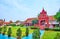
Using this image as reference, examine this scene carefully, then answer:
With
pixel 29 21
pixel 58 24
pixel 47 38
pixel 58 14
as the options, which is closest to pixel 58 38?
pixel 47 38

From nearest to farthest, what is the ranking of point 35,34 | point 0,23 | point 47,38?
point 35,34
point 47,38
point 0,23

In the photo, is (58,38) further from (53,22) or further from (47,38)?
(53,22)

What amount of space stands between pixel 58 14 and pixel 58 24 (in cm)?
221

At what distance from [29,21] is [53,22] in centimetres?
469

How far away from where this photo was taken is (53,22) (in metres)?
27.0

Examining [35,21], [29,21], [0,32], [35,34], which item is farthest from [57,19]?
[35,34]

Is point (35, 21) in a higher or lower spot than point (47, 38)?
higher

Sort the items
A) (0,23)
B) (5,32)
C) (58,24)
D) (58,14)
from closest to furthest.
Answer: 1. (5,32)
2. (58,14)
3. (58,24)
4. (0,23)

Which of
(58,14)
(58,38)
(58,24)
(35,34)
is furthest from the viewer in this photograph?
(58,24)

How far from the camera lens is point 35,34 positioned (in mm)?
10047

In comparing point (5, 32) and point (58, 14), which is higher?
point (58, 14)

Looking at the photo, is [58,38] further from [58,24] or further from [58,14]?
[58,24]

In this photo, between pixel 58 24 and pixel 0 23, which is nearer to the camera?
pixel 58 24

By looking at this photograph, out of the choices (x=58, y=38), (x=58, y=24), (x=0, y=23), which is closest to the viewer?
(x=58, y=38)
